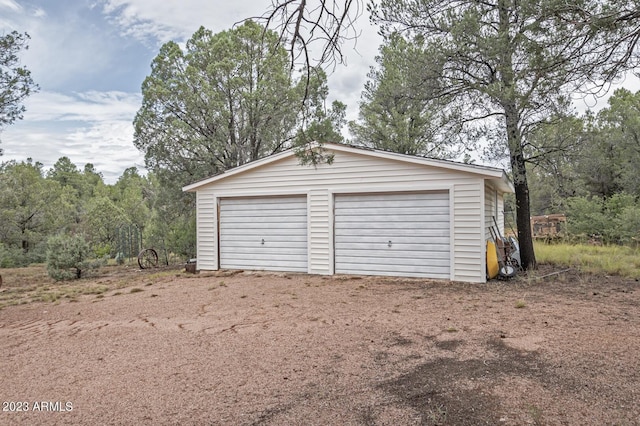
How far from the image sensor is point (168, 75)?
13297 millimetres

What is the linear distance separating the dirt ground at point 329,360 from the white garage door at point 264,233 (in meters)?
2.69

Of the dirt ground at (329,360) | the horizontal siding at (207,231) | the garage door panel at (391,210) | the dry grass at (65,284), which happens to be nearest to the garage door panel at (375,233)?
the garage door panel at (391,210)

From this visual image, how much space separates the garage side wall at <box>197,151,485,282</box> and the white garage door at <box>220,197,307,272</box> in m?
0.21

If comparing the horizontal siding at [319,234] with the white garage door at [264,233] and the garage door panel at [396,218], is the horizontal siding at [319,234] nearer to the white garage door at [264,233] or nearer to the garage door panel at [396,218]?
the white garage door at [264,233]

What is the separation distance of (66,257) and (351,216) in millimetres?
7089

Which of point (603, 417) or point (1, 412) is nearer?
point (603, 417)

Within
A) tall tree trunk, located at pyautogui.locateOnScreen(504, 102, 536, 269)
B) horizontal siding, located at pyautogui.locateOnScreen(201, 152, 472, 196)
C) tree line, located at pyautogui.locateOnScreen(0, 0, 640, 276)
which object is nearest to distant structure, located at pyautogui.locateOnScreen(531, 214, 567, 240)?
tree line, located at pyautogui.locateOnScreen(0, 0, 640, 276)

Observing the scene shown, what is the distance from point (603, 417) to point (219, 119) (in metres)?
12.4

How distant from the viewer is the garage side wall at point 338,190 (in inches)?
298

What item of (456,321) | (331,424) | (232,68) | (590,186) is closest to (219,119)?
(232,68)

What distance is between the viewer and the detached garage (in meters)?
7.67

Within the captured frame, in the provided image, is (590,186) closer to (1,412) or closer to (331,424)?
(331,424)

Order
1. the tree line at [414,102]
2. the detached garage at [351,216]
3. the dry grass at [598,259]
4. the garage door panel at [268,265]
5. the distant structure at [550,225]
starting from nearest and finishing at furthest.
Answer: the tree line at [414,102] → the detached garage at [351,216] → the dry grass at [598,259] → the garage door panel at [268,265] → the distant structure at [550,225]

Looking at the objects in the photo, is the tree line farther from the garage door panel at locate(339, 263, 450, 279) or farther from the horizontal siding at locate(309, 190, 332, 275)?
A: the garage door panel at locate(339, 263, 450, 279)
